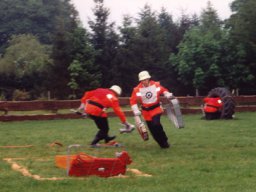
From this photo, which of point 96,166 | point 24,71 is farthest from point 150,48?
point 96,166

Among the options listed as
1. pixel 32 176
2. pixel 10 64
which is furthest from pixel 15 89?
pixel 32 176

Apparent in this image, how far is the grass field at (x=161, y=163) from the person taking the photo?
9.33 metres

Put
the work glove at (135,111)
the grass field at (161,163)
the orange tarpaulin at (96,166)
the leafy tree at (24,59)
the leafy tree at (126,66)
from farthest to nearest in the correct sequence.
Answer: the leafy tree at (24,59), the leafy tree at (126,66), the work glove at (135,111), the orange tarpaulin at (96,166), the grass field at (161,163)

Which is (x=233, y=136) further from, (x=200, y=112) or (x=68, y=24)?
(x=68, y=24)

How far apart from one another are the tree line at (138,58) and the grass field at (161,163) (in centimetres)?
2218

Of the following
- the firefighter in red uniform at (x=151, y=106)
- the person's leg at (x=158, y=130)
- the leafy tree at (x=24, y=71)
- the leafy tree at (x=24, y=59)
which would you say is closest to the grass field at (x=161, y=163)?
the person's leg at (x=158, y=130)

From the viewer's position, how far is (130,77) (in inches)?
1731

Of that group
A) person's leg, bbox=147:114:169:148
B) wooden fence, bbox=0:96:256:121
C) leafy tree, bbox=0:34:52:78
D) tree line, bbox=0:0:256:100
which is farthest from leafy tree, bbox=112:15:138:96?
person's leg, bbox=147:114:169:148

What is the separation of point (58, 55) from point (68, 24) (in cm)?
545

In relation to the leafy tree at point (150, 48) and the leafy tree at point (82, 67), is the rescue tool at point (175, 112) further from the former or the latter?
the leafy tree at point (150, 48)

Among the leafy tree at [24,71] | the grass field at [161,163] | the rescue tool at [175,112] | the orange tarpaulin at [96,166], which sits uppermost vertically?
the leafy tree at [24,71]

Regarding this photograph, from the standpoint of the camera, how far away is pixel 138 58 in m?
44.0

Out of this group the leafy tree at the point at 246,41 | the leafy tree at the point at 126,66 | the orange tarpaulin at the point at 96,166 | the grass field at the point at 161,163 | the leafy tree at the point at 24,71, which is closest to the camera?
the grass field at the point at 161,163

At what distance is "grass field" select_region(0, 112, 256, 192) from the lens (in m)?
9.33
